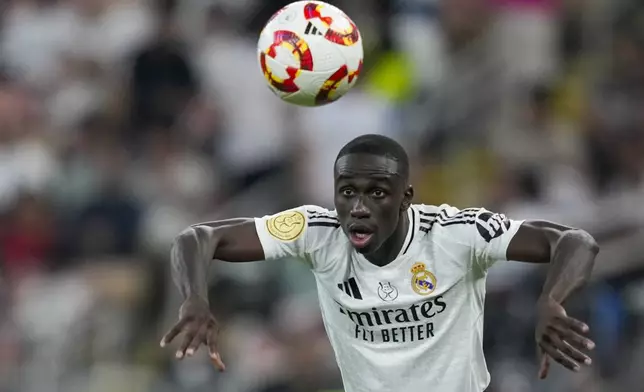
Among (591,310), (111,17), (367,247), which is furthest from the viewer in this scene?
(111,17)

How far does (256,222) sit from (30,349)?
4.94 meters

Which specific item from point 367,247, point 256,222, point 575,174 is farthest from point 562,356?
point 575,174

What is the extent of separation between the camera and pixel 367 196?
7047mm

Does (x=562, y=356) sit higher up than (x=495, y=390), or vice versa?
(x=562, y=356)

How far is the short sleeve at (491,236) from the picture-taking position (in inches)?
281

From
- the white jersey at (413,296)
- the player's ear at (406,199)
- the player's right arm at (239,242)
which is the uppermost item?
the player's ear at (406,199)

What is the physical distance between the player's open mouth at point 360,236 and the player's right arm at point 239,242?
459 millimetres

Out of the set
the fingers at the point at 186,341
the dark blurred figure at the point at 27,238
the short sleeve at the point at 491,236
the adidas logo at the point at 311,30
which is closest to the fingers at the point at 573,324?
the short sleeve at the point at 491,236

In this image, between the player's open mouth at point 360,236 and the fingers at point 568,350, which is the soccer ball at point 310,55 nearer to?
the player's open mouth at point 360,236

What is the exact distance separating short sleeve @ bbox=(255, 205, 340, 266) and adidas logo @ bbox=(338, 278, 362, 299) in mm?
226

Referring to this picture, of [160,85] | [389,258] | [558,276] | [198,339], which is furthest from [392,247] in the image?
[160,85]

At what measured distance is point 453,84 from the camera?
12641 mm

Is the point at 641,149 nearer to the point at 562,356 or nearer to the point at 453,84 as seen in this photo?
the point at 453,84

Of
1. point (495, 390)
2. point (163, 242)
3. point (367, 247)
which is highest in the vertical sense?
point (367, 247)
